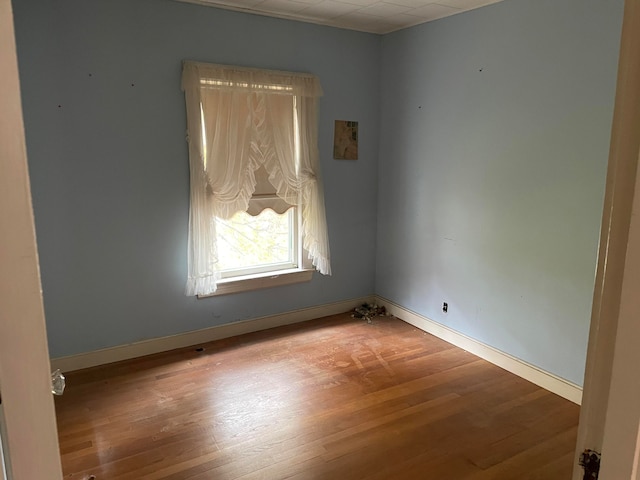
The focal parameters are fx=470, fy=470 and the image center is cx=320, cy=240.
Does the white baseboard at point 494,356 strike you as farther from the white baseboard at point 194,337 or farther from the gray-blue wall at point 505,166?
the white baseboard at point 194,337

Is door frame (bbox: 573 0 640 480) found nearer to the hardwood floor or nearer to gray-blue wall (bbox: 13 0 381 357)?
the hardwood floor

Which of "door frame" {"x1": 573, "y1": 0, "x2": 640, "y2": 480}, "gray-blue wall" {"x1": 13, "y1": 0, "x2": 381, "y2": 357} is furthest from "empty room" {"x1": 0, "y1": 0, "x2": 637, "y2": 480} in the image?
"door frame" {"x1": 573, "y1": 0, "x2": 640, "y2": 480}

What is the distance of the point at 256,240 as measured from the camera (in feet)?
12.9

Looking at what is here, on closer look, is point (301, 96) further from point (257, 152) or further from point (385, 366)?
point (385, 366)

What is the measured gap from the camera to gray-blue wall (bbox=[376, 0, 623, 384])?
9.04 ft

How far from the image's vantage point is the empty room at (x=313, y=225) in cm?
263

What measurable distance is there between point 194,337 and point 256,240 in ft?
3.03

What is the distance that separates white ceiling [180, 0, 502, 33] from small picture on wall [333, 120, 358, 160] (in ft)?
2.66

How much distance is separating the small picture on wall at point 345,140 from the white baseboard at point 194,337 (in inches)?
53.9

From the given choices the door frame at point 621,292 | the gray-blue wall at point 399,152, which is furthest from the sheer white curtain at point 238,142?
the door frame at point 621,292

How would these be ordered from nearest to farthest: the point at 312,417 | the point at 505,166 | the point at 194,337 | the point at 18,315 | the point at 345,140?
the point at 18,315, the point at 312,417, the point at 505,166, the point at 194,337, the point at 345,140

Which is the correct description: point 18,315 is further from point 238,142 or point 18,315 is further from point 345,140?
point 345,140

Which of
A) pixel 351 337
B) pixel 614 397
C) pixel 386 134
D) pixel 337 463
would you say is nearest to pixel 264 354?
pixel 351 337

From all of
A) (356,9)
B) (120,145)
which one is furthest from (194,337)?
(356,9)
